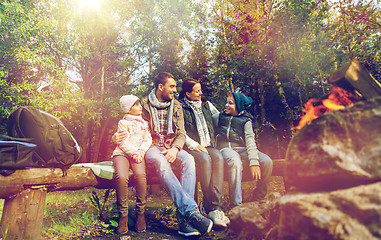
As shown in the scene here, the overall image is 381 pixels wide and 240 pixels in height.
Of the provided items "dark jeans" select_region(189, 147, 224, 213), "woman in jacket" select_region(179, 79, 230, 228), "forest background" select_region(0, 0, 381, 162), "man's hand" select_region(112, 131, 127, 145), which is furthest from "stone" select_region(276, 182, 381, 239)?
"forest background" select_region(0, 0, 381, 162)

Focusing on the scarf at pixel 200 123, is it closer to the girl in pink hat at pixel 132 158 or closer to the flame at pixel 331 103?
the girl in pink hat at pixel 132 158

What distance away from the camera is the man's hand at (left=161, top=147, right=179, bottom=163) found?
3195 mm

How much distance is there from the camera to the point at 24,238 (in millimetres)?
2623

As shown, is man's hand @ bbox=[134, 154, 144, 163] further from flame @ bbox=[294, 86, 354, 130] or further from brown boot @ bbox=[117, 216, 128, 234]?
flame @ bbox=[294, 86, 354, 130]

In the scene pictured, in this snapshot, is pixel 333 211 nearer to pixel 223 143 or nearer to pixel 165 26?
pixel 223 143

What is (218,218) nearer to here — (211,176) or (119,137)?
(211,176)

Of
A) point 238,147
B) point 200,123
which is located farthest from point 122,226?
point 238,147

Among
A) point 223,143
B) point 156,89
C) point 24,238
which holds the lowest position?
point 24,238

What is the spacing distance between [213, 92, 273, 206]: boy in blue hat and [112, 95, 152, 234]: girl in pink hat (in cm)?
114

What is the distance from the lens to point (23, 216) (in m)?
2.65

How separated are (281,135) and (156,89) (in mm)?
5451

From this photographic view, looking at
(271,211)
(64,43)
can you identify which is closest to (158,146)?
(271,211)

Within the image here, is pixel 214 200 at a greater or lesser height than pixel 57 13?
lesser

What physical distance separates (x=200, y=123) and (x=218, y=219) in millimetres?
1486
